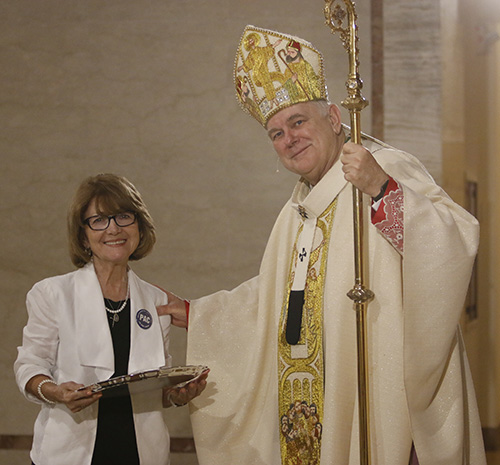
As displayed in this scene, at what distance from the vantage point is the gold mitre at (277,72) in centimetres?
310

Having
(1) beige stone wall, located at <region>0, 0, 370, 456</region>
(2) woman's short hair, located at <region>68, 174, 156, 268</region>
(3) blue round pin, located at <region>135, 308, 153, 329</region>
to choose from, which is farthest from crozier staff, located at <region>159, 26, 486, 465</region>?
(1) beige stone wall, located at <region>0, 0, 370, 456</region>

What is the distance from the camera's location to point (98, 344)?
2.79 metres

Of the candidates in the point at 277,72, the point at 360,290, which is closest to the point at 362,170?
the point at 360,290

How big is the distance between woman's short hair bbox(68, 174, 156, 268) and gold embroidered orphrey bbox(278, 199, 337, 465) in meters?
0.71

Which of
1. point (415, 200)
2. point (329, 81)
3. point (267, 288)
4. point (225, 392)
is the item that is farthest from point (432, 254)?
point (329, 81)

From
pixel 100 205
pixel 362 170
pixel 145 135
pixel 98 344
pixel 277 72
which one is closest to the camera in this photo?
pixel 362 170

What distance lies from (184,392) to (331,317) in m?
0.65

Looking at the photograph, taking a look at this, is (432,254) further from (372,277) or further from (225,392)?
(225,392)

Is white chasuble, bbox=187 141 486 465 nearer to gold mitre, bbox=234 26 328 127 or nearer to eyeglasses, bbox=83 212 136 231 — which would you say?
gold mitre, bbox=234 26 328 127

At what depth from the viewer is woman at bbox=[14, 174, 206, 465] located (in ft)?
8.91

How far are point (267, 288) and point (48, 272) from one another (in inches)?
95.0

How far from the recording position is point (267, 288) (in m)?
3.25

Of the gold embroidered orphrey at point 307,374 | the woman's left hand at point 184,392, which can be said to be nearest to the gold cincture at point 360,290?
the gold embroidered orphrey at point 307,374

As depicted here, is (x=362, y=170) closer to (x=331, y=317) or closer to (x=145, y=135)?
(x=331, y=317)
